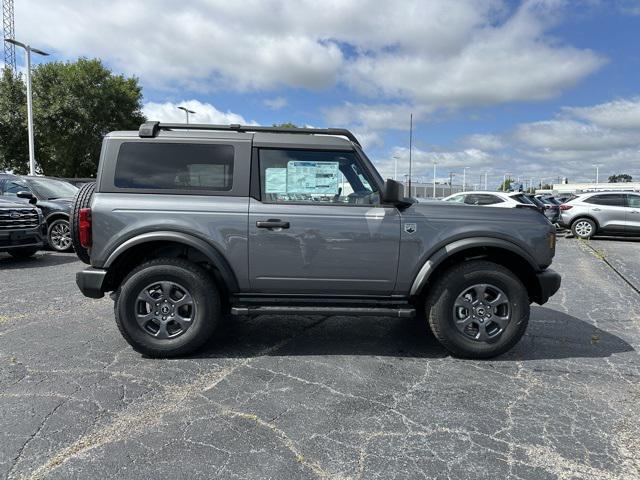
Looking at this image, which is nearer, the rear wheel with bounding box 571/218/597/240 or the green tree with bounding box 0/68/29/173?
the rear wheel with bounding box 571/218/597/240

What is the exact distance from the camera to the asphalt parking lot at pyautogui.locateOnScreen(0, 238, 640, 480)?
256 centimetres

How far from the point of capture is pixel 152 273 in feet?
12.7

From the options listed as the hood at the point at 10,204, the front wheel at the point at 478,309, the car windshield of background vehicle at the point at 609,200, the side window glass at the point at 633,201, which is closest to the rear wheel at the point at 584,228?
the car windshield of background vehicle at the point at 609,200

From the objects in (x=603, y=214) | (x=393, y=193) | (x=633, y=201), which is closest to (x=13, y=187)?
(x=393, y=193)

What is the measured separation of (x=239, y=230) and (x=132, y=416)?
1.61m

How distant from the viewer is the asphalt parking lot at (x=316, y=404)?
2.56 meters

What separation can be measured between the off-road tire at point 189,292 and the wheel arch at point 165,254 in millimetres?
130

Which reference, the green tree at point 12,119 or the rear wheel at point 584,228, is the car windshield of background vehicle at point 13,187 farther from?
the green tree at point 12,119

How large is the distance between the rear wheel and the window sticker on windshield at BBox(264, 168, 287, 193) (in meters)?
13.5

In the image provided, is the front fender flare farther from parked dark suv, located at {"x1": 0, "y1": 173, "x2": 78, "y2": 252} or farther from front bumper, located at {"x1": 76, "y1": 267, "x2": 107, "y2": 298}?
parked dark suv, located at {"x1": 0, "y1": 173, "x2": 78, "y2": 252}

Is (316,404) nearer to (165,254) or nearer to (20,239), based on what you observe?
(165,254)

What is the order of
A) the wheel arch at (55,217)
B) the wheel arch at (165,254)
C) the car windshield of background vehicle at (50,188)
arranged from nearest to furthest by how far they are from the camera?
the wheel arch at (165,254), the wheel arch at (55,217), the car windshield of background vehicle at (50,188)

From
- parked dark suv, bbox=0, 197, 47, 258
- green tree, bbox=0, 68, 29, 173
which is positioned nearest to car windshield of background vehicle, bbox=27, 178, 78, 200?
parked dark suv, bbox=0, 197, 47, 258

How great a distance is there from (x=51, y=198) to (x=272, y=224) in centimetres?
842
